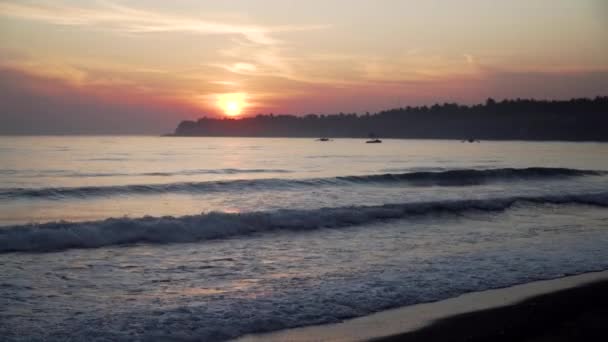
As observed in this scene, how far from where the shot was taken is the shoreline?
6.62m

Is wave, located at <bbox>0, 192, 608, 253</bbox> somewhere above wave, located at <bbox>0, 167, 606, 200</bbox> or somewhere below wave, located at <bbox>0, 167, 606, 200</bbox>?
below

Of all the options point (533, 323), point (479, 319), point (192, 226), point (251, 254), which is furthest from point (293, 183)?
point (533, 323)

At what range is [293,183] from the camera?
95.4ft

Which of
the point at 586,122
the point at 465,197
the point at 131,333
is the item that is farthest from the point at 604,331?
the point at 586,122

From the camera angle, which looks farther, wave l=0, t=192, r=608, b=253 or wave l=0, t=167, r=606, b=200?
wave l=0, t=167, r=606, b=200

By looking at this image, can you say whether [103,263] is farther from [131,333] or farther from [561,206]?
[561,206]

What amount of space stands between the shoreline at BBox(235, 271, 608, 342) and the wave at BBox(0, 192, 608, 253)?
315 inches

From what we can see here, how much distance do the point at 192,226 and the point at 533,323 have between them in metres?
10.5

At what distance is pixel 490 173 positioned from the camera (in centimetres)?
3800

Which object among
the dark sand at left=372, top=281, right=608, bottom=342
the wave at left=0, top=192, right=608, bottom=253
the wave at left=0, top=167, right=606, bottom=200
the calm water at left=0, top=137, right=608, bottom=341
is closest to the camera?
the dark sand at left=372, top=281, right=608, bottom=342

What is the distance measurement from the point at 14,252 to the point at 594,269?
40.5 feet

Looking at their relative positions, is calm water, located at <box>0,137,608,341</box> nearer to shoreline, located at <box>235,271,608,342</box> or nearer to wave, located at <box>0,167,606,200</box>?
wave, located at <box>0,167,606,200</box>

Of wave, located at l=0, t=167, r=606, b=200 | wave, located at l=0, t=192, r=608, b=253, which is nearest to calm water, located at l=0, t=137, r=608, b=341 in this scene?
wave, located at l=0, t=192, r=608, b=253

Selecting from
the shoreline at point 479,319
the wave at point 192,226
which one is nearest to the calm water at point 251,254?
the wave at point 192,226
